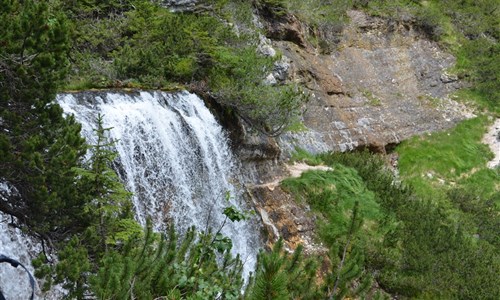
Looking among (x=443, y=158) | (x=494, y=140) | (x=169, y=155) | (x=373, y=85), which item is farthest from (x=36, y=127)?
A: (x=494, y=140)

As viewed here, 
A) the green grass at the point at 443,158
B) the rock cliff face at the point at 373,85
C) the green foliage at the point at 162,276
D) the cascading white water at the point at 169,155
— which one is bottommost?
the green grass at the point at 443,158

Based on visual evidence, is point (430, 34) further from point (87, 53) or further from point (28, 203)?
point (28, 203)

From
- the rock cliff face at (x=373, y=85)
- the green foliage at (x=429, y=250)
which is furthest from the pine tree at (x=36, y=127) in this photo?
the rock cliff face at (x=373, y=85)

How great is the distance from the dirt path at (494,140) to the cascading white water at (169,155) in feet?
39.8

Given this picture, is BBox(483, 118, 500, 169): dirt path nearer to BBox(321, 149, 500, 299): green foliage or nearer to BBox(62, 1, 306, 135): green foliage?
BBox(321, 149, 500, 299): green foliage

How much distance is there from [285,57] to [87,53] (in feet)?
25.9

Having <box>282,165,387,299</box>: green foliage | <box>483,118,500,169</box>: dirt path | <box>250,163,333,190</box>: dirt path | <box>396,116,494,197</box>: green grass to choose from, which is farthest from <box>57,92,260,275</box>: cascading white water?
<box>483,118,500,169</box>: dirt path

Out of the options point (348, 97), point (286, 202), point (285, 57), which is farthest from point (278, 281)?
point (348, 97)

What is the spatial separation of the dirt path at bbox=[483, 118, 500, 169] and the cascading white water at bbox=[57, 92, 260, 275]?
39.8 feet

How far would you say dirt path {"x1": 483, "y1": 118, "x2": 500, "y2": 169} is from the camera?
61.2 ft

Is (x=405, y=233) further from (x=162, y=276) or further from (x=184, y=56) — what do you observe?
(x=162, y=276)

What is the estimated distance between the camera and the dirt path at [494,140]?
61.2ft

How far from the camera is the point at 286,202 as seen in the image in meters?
11.8

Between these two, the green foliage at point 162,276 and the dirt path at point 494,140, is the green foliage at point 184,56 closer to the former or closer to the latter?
the green foliage at point 162,276
